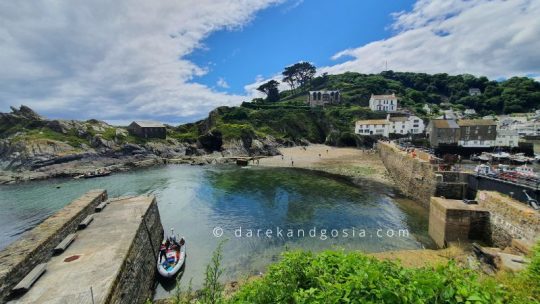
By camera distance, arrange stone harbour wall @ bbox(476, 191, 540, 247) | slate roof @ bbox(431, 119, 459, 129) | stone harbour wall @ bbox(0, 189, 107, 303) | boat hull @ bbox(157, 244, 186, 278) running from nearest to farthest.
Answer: stone harbour wall @ bbox(0, 189, 107, 303) → stone harbour wall @ bbox(476, 191, 540, 247) → boat hull @ bbox(157, 244, 186, 278) → slate roof @ bbox(431, 119, 459, 129)

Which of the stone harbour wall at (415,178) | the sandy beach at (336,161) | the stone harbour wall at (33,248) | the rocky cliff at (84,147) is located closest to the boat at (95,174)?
the rocky cliff at (84,147)

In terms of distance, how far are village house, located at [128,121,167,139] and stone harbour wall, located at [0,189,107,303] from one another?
80.1m

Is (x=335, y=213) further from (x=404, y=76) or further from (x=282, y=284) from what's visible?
(x=404, y=76)

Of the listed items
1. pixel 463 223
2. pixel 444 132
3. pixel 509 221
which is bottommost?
pixel 463 223

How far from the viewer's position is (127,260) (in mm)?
13820

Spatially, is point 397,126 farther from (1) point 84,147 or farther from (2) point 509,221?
(1) point 84,147

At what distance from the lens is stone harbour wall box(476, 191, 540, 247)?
16344 mm

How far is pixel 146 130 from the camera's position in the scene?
94000 millimetres

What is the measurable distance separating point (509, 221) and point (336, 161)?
48437mm

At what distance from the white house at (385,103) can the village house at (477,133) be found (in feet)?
158

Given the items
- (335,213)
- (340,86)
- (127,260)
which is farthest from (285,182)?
(340,86)

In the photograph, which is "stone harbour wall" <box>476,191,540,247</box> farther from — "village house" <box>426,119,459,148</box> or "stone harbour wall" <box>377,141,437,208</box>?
"village house" <box>426,119,459,148</box>

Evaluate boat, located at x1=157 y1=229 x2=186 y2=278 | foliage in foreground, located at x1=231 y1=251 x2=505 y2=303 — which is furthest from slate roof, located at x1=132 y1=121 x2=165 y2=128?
foliage in foreground, located at x1=231 y1=251 x2=505 y2=303

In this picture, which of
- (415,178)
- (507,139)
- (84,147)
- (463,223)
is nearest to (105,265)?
(463,223)
